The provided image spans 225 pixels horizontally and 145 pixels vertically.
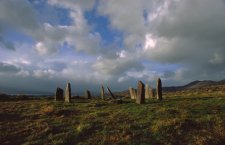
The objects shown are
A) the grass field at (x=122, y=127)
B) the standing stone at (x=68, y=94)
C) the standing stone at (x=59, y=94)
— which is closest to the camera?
the grass field at (x=122, y=127)

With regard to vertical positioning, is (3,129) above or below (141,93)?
below

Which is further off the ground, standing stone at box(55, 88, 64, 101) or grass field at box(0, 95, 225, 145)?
standing stone at box(55, 88, 64, 101)

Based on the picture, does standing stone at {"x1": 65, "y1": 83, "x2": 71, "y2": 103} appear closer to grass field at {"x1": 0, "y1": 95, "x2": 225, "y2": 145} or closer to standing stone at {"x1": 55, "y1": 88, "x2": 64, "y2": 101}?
standing stone at {"x1": 55, "y1": 88, "x2": 64, "y2": 101}

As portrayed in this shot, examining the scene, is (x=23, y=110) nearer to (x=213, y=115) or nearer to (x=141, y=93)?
(x=141, y=93)

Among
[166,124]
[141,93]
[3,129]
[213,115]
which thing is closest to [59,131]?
[3,129]

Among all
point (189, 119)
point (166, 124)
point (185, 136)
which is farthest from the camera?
point (189, 119)

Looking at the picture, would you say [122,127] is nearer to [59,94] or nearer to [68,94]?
[68,94]

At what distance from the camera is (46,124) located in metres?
23.9

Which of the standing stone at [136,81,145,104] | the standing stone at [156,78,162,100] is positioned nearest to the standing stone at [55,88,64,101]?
the standing stone at [136,81,145,104]

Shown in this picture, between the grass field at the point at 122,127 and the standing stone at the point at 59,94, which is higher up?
the standing stone at the point at 59,94

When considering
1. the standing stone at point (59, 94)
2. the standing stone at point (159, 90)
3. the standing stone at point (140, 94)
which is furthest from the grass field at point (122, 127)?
the standing stone at point (59, 94)

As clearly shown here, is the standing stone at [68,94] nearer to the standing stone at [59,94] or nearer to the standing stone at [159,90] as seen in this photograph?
the standing stone at [59,94]

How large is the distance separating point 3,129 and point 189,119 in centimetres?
1591

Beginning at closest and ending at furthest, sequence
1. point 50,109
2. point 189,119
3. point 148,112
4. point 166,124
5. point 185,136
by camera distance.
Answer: point 185,136 < point 166,124 < point 189,119 < point 148,112 < point 50,109
